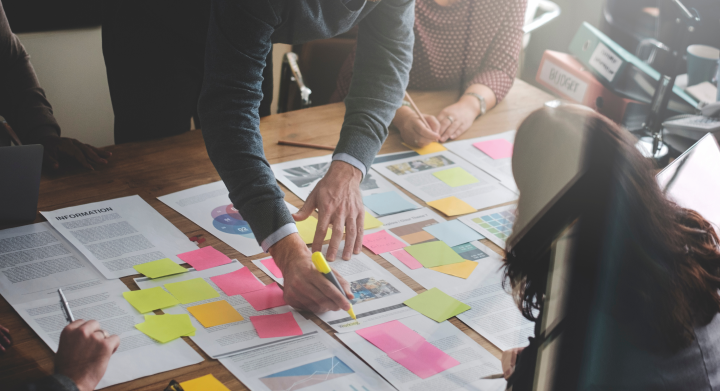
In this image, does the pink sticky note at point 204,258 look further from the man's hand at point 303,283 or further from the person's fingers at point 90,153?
the person's fingers at point 90,153

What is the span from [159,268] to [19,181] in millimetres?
276

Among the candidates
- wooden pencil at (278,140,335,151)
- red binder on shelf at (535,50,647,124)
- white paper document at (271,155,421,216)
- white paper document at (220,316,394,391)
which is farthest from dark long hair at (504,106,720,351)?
red binder on shelf at (535,50,647,124)

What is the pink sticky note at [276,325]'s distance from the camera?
0.82 metres

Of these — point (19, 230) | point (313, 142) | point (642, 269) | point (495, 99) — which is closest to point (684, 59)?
point (495, 99)

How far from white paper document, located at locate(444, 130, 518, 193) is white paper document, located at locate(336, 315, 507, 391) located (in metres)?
0.52

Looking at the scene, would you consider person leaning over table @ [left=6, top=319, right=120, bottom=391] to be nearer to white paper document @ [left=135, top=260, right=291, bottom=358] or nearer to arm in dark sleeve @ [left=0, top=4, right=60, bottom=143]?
white paper document @ [left=135, top=260, right=291, bottom=358]

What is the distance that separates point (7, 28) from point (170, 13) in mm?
361

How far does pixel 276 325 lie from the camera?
83cm

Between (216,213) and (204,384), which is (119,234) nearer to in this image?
(216,213)

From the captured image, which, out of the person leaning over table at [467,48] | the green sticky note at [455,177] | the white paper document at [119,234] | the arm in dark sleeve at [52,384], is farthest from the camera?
the person leaning over table at [467,48]

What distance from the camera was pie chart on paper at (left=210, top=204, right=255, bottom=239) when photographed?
1.06 meters

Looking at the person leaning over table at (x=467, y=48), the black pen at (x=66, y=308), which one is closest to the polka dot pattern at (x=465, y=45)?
the person leaning over table at (x=467, y=48)

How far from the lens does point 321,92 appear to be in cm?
210

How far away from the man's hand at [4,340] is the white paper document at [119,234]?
17cm
